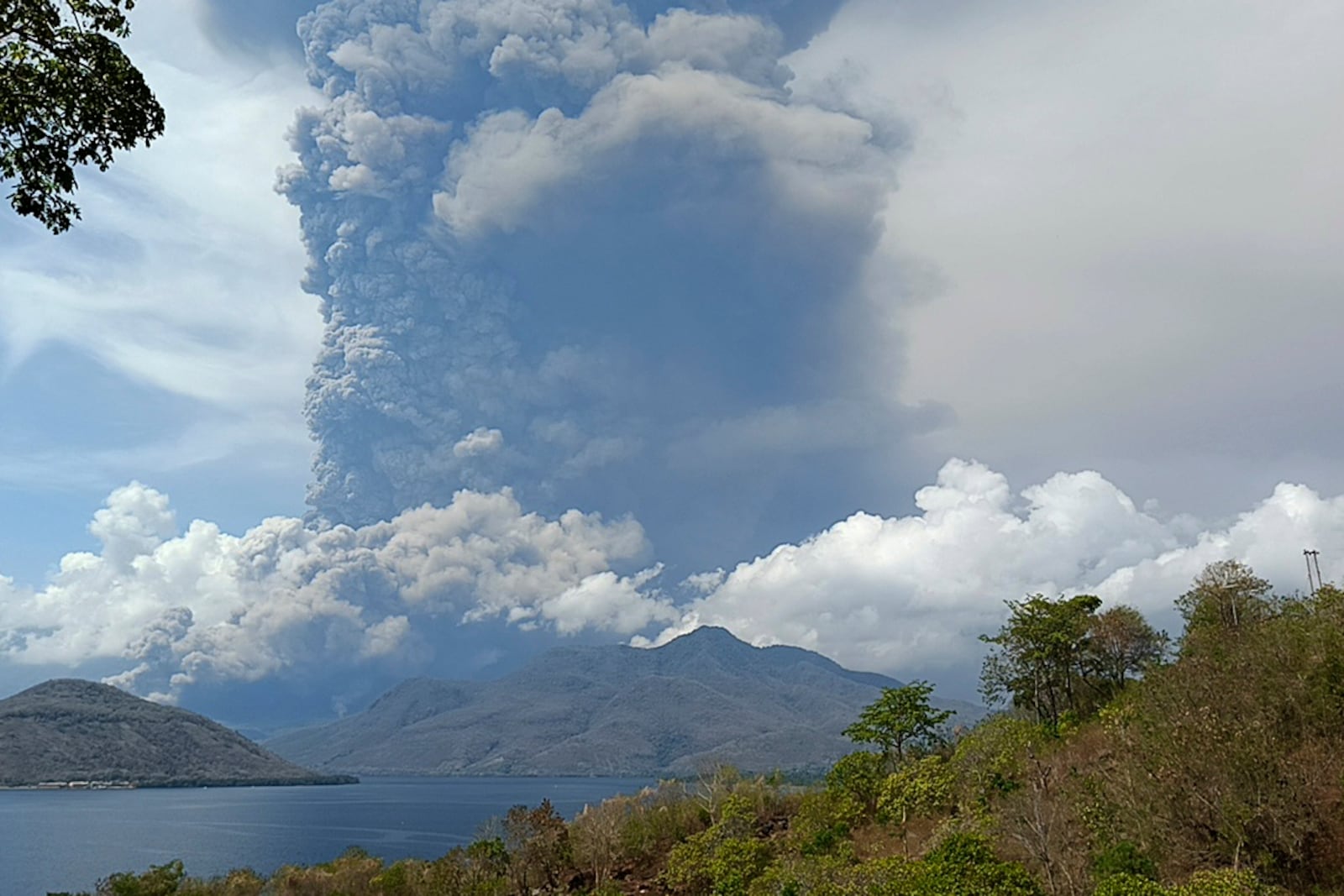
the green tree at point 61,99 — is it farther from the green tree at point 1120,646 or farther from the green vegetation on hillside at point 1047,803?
the green tree at point 1120,646

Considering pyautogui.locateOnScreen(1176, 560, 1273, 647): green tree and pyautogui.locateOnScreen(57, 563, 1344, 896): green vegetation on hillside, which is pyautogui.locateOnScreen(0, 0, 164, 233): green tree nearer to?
pyautogui.locateOnScreen(57, 563, 1344, 896): green vegetation on hillside

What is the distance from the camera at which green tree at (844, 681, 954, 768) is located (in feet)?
211

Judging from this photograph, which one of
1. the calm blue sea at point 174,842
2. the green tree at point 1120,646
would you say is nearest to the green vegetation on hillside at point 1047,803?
the green tree at point 1120,646

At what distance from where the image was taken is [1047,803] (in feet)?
115

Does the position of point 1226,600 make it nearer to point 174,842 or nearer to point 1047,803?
point 1047,803

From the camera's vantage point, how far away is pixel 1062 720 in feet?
207

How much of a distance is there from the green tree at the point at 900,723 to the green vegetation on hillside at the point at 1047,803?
160 mm

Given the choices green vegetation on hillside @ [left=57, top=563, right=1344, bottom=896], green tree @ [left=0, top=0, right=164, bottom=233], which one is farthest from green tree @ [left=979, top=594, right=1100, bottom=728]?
green tree @ [left=0, top=0, right=164, bottom=233]

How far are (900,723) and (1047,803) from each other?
3016 cm

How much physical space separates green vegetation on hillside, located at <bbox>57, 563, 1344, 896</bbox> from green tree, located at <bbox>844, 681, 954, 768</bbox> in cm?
16

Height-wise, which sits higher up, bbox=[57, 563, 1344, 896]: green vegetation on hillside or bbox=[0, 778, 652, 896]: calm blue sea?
bbox=[57, 563, 1344, 896]: green vegetation on hillside

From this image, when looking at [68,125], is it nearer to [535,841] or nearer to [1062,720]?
[535,841]

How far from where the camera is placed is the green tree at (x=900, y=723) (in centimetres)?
6444

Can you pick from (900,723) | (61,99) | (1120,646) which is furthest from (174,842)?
(61,99)
